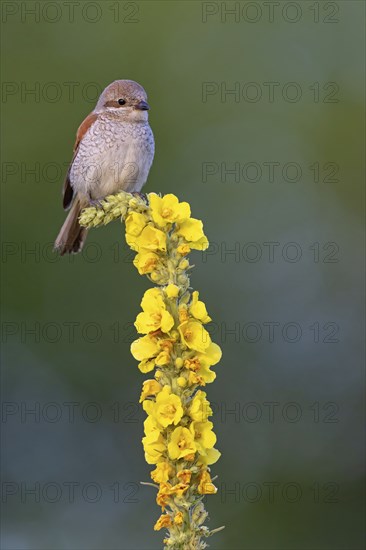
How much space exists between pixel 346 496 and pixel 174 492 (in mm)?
5317

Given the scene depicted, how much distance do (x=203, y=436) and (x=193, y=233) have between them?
0.46m

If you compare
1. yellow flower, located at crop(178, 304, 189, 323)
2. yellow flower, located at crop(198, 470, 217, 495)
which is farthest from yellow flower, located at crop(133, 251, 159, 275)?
yellow flower, located at crop(198, 470, 217, 495)

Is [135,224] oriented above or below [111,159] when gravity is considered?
below

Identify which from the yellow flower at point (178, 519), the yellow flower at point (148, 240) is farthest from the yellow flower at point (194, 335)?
the yellow flower at point (178, 519)

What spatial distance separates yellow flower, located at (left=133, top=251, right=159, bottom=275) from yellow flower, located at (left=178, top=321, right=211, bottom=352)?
6.9 inches

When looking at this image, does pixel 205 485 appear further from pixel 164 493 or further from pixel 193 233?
pixel 193 233

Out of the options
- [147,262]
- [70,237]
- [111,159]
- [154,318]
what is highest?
[111,159]

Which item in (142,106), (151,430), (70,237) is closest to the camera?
(151,430)

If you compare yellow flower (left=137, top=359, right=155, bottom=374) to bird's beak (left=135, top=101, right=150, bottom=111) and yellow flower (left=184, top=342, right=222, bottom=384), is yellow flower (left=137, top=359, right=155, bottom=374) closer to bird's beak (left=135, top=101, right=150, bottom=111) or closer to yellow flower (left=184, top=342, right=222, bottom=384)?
yellow flower (left=184, top=342, right=222, bottom=384)

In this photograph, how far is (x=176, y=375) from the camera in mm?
1916

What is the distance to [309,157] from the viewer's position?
7.04m

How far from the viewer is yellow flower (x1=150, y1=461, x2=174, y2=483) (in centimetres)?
A: 186

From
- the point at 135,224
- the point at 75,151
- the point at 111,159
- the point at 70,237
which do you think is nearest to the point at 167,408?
the point at 135,224

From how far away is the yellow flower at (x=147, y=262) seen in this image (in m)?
2.00
